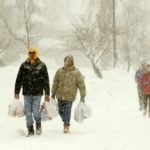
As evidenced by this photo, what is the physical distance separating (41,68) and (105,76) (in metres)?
22.3

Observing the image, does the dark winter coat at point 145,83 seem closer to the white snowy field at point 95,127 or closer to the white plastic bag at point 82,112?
the white snowy field at point 95,127

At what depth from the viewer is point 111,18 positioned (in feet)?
127

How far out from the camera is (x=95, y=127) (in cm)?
1548

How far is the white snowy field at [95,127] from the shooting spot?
10.9 metres

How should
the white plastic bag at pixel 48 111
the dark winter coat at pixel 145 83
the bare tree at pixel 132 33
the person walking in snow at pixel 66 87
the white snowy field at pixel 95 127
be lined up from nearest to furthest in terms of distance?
the white snowy field at pixel 95 127 → the white plastic bag at pixel 48 111 → the person walking in snow at pixel 66 87 → the dark winter coat at pixel 145 83 → the bare tree at pixel 132 33

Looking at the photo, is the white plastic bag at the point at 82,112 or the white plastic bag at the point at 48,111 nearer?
the white plastic bag at the point at 48,111

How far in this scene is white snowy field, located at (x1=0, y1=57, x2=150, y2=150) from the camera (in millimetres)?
10945

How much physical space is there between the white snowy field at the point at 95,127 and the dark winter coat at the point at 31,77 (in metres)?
1.02

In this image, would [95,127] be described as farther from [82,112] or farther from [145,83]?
[145,83]

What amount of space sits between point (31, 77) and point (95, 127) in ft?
14.0

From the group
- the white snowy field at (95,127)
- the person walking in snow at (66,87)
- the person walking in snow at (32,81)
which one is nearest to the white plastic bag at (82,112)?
the person walking in snow at (66,87)

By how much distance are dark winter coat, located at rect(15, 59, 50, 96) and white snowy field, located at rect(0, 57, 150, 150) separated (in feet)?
3.33

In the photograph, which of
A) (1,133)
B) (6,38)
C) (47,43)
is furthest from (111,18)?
(1,133)

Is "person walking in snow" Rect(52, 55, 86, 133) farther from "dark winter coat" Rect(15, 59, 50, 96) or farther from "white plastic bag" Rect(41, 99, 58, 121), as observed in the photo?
"dark winter coat" Rect(15, 59, 50, 96)
